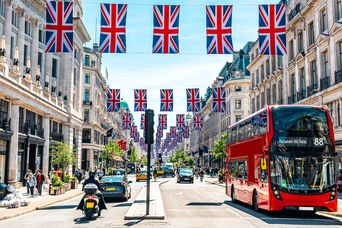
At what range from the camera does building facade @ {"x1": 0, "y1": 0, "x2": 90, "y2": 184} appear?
110ft

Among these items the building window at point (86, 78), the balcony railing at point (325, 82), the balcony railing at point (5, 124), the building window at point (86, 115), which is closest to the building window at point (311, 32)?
the balcony railing at point (325, 82)

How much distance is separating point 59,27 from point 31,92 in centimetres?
1626

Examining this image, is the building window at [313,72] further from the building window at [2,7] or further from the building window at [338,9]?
the building window at [2,7]

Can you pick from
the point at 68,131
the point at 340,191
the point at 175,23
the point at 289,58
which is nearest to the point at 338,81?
the point at 340,191

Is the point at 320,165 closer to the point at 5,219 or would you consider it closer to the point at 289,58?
the point at 5,219

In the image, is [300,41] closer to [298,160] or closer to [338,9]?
[338,9]

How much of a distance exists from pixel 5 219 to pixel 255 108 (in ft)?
157

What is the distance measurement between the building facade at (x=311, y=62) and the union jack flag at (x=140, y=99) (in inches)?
592

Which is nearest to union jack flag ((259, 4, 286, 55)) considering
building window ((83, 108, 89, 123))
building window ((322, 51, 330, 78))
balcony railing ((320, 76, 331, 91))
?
balcony railing ((320, 76, 331, 91))

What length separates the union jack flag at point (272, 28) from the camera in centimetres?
2166

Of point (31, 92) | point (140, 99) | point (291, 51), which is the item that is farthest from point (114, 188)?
point (291, 51)

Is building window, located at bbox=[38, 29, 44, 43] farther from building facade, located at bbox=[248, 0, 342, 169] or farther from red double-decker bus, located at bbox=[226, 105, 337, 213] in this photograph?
red double-decker bus, located at bbox=[226, 105, 337, 213]

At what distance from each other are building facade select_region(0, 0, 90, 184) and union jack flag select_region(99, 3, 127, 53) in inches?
479

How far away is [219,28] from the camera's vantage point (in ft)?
69.7
